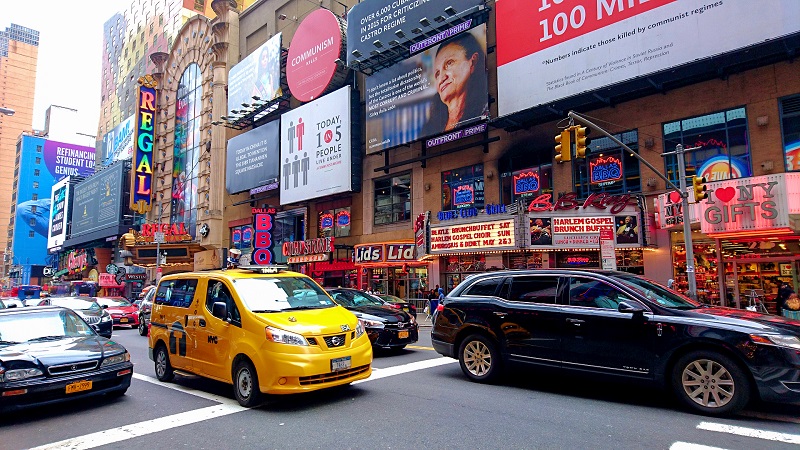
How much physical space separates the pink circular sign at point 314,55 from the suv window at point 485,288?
28298 mm

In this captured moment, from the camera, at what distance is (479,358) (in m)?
8.21

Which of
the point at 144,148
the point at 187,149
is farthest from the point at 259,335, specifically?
the point at 144,148

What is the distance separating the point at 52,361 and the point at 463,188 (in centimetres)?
2233

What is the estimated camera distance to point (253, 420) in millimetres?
6164

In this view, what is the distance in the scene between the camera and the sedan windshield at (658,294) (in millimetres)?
6746

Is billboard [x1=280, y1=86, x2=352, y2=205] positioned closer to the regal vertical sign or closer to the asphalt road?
the asphalt road

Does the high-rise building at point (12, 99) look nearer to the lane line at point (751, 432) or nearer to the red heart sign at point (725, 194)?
the red heart sign at point (725, 194)

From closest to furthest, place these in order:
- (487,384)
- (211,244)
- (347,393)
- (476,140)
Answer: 1. (347,393)
2. (487,384)
3. (476,140)
4. (211,244)

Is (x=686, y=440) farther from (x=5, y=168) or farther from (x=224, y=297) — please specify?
(x=5, y=168)

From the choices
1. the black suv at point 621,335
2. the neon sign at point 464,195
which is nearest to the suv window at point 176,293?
the black suv at point 621,335

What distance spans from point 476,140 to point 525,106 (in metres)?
4.22

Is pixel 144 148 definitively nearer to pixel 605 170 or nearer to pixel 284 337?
pixel 605 170

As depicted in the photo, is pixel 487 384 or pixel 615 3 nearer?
pixel 487 384

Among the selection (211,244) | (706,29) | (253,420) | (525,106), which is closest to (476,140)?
(525,106)
